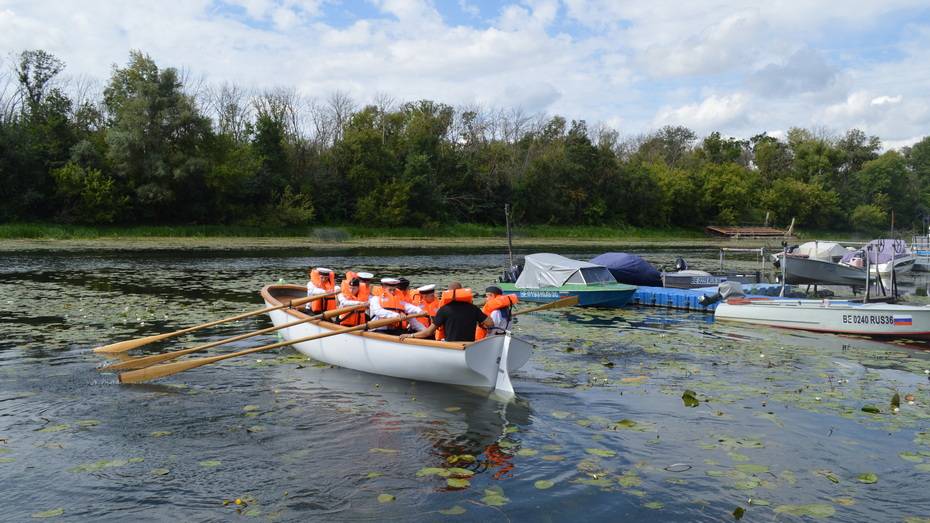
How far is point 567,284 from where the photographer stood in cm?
2377

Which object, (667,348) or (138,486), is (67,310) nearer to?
(138,486)

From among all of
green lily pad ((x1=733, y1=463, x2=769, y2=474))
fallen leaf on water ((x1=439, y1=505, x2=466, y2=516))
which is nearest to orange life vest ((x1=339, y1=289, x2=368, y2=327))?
fallen leaf on water ((x1=439, y1=505, x2=466, y2=516))

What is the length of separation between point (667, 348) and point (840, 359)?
356 centimetres

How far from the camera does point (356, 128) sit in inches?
2911

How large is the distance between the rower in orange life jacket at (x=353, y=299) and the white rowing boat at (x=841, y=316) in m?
11.4

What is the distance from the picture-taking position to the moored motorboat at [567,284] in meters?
23.3

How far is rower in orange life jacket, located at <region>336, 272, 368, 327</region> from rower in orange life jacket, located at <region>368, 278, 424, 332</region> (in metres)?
0.28

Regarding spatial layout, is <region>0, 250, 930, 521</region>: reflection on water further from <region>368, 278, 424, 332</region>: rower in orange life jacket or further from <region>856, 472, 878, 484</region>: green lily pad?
<region>368, 278, 424, 332</region>: rower in orange life jacket

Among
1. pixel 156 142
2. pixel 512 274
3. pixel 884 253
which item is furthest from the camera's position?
pixel 156 142

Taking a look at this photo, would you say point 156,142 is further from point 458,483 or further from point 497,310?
point 458,483

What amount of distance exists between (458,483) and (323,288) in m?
9.20

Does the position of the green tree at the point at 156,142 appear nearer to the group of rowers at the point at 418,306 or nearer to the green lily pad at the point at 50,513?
the group of rowers at the point at 418,306

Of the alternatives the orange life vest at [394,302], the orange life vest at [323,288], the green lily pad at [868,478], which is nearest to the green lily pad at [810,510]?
the green lily pad at [868,478]

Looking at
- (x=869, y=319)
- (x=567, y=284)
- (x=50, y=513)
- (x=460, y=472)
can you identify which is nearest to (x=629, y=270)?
(x=567, y=284)
